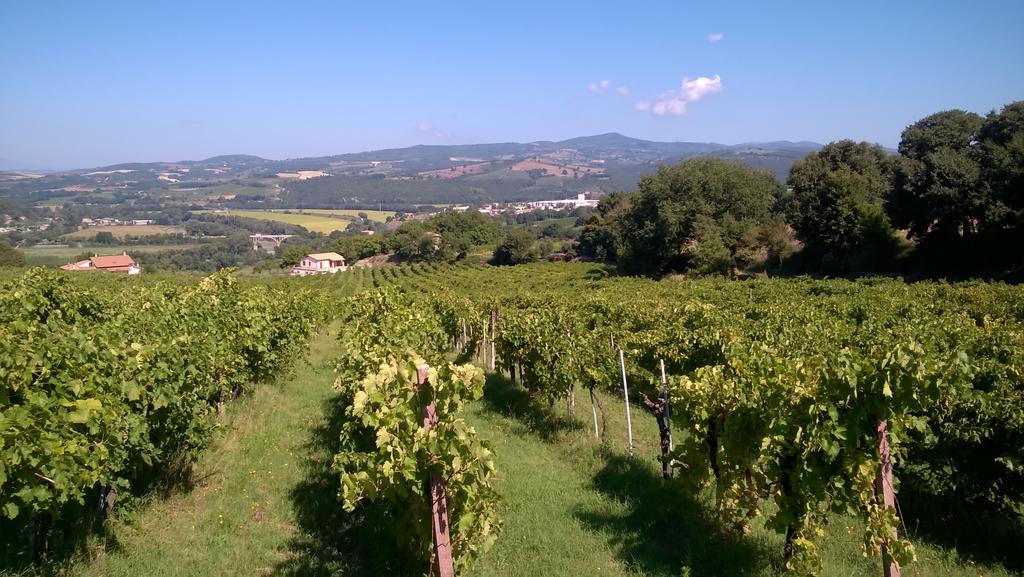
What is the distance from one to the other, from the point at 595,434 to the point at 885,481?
224 inches

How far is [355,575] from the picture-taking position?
5637 mm

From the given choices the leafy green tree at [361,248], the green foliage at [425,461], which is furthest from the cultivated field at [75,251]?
the green foliage at [425,461]

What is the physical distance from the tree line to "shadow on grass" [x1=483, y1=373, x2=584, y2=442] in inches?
1043

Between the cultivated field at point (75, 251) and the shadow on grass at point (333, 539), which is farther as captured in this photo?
the cultivated field at point (75, 251)

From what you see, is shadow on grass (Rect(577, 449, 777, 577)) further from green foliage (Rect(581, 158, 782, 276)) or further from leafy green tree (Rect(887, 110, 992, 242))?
green foliage (Rect(581, 158, 782, 276))

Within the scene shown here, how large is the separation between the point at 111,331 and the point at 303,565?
4426 millimetres

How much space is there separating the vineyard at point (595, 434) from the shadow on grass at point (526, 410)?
0.08m

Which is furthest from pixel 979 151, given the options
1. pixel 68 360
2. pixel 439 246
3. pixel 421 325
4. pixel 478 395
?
pixel 439 246

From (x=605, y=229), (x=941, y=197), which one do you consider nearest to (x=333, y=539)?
(x=941, y=197)

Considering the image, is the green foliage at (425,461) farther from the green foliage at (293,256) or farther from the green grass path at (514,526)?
the green foliage at (293,256)

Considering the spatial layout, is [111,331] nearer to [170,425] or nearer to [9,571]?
[170,425]

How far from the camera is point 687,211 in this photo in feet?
158

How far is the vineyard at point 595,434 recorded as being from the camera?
4652mm

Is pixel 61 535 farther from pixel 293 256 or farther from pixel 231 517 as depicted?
pixel 293 256
